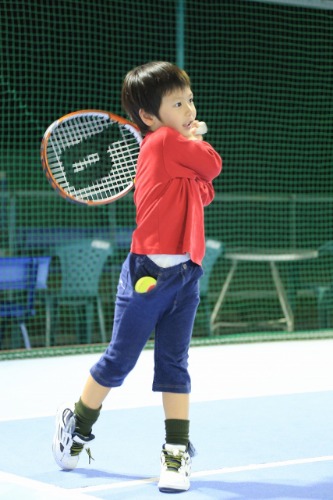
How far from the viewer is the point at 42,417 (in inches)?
131

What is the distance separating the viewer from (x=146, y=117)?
98.9 inches

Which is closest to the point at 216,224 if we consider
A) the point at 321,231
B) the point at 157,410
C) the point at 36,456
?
the point at 321,231

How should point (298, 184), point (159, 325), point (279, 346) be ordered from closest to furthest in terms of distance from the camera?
point (159, 325) < point (279, 346) < point (298, 184)

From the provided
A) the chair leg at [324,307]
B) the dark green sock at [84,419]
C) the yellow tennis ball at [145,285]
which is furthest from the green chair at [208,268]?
the yellow tennis ball at [145,285]

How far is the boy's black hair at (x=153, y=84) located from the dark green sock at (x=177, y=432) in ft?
2.68

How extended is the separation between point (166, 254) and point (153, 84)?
1.48 ft

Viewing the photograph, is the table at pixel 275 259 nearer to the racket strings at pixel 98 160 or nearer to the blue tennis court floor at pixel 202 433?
the blue tennis court floor at pixel 202 433

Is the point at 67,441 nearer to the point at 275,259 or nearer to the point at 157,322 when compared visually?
the point at 157,322

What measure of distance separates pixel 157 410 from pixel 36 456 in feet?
2.64

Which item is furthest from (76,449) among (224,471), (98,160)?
(98,160)

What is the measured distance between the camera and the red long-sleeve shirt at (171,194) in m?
2.42

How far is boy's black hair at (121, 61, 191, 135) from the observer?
8.03 ft

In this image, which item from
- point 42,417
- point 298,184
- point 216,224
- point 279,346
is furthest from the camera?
point 298,184

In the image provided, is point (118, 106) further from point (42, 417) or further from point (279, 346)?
point (42, 417)
